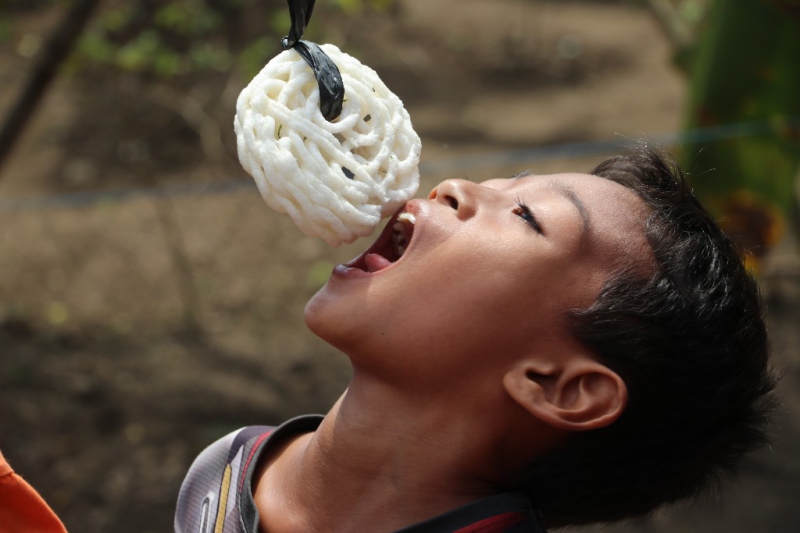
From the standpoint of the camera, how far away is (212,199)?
5.14m

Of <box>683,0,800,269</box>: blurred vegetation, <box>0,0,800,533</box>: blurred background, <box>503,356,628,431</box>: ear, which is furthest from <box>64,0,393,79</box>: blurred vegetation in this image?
<box>503,356,628,431</box>: ear

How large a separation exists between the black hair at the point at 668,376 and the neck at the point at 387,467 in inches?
5.2

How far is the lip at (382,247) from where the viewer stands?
1464 mm

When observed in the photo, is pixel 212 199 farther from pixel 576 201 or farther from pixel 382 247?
pixel 576 201

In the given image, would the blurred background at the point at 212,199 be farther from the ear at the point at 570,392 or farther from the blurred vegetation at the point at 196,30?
the ear at the point at 570,392

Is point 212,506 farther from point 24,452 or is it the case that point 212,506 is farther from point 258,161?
point 24,452

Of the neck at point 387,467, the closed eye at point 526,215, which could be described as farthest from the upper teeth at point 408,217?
the neck at point 387,467

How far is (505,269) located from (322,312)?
0.31m

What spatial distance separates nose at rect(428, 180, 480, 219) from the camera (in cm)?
150

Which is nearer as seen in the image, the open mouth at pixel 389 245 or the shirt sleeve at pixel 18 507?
the shirt sleeve at pixel 18 507

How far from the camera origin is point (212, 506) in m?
1.59

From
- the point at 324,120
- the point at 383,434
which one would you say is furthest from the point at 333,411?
the point at 324,120

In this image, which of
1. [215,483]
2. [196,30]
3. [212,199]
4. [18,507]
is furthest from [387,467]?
[196,30]

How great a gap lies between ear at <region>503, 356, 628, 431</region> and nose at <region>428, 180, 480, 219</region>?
28 cm
